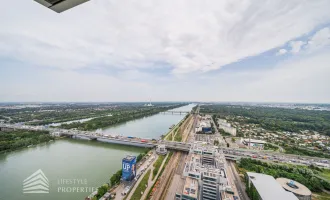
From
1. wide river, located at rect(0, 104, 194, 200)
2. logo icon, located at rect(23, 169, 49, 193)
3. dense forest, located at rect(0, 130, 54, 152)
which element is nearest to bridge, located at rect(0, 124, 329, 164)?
wide river, located at rect(0, 104, 194, 200)

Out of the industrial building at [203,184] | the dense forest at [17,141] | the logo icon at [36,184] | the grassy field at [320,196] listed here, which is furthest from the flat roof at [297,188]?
the dense forest at [17,141]

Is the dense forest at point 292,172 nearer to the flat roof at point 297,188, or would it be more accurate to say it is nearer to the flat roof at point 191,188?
the flat roof at point 297,188

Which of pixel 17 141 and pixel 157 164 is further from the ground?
pixel 17 141

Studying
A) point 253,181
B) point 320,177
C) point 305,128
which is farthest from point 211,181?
point 305,128

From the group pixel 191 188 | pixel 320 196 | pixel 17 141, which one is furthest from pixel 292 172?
pixel 17 141

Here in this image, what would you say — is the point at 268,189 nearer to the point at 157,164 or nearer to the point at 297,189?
the point at 297,189

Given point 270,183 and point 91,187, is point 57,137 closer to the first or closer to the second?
point 91,187

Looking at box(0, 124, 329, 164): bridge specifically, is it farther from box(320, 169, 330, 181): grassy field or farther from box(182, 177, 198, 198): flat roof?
box(182, 177, 198, 198): flat roof
